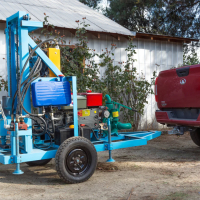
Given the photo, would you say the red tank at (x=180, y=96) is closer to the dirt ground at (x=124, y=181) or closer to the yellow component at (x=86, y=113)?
the dirt ground at (x=124, y=181)

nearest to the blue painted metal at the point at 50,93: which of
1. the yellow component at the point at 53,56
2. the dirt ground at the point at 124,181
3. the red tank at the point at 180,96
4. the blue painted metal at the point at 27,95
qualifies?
the blue painted metal at the point at 27,95

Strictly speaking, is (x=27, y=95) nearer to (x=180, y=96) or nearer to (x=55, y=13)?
(x=180, y=96)

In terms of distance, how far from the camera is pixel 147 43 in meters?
10.7

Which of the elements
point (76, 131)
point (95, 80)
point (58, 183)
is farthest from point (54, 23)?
point (58, 183)

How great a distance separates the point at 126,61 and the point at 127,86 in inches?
36.8

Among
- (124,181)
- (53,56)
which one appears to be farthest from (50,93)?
(124,181)

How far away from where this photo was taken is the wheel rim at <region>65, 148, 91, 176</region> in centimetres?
450

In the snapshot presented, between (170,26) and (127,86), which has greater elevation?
(170,26)

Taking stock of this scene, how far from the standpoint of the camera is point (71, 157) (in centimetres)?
453

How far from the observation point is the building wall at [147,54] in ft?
31.7

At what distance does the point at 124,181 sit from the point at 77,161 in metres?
0.78

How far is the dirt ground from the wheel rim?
20cm

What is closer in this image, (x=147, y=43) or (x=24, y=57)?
(x=24, y=57)

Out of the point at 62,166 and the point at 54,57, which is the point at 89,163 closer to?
the point at 62,166
